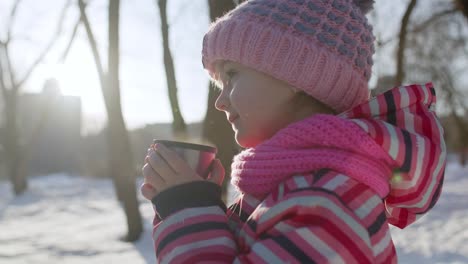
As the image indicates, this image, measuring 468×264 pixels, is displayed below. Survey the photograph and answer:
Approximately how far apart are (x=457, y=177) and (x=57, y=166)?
22.6 m

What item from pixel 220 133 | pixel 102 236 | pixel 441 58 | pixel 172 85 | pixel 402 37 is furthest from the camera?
pixel 441 58

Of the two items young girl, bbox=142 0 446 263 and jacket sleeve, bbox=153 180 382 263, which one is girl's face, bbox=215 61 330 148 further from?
jacket sleeve, bbox=153 180 382 263

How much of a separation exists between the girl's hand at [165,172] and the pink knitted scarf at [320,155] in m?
0.12

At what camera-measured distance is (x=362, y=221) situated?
2.76 ft

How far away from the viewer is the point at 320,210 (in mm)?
796

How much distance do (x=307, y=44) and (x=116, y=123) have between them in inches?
188

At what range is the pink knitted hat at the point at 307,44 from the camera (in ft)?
3.42

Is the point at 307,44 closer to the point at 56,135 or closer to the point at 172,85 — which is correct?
the point at 172,85

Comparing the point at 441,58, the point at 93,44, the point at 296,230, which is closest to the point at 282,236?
the point at 296,230

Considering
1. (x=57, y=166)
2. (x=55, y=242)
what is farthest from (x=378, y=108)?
(x=57, y=166)

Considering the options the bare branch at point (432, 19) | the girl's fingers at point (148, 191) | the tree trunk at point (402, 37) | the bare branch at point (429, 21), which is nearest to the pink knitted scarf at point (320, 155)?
the girl's fingers at point (148, 191)

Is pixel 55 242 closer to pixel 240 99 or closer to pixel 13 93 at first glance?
pixel 240 99

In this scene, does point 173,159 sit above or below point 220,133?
above

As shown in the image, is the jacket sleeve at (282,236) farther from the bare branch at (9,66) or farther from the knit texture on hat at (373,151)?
the bare branch at (9,66)
